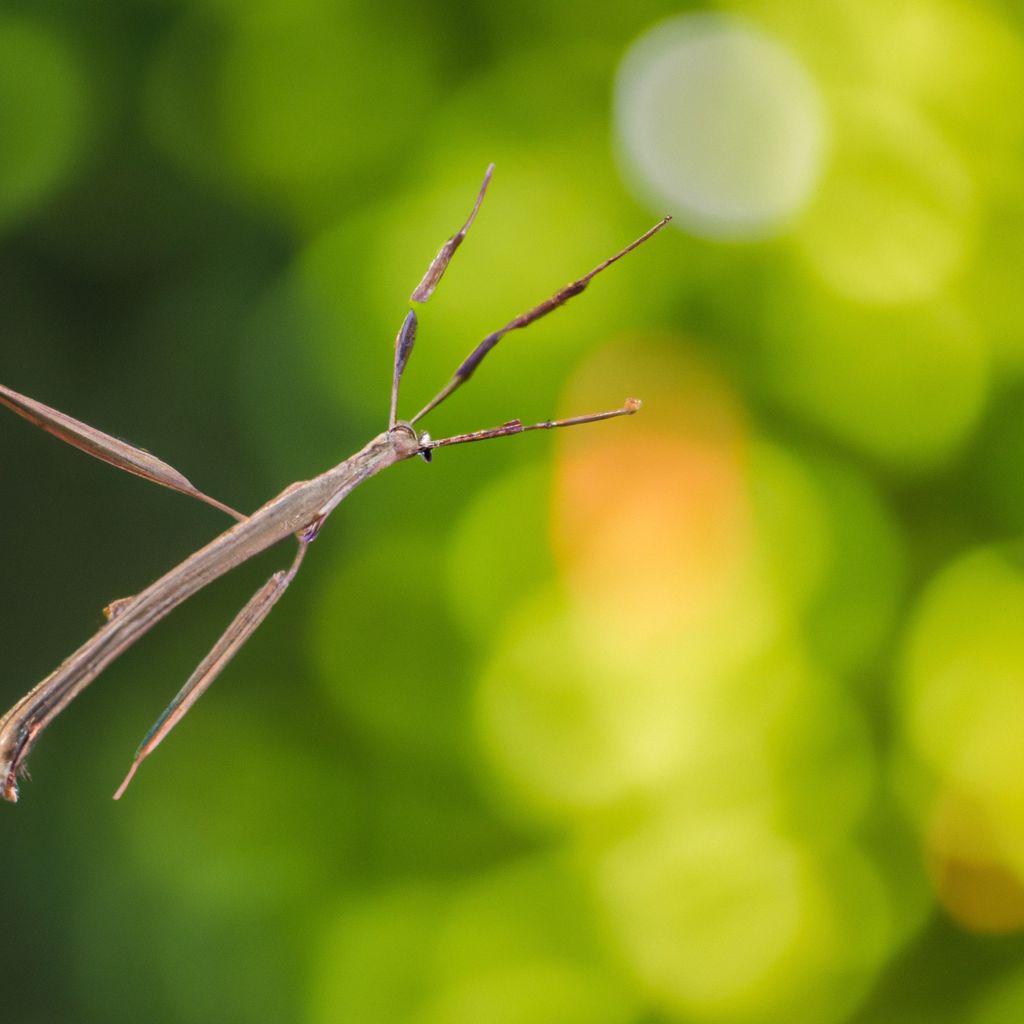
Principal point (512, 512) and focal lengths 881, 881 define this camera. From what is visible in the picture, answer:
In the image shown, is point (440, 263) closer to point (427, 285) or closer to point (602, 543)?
point (427, 285)

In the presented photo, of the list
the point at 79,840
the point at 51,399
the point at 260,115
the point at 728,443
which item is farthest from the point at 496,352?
the point at 79,840

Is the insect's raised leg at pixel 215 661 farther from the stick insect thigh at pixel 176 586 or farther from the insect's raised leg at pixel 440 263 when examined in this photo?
the insect's raised leg at pixel 440 263

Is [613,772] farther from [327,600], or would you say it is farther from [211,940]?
[211,940]

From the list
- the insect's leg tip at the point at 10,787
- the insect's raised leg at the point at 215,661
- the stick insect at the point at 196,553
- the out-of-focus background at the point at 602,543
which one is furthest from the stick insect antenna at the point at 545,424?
the out-of-focus background at the point at 602,543

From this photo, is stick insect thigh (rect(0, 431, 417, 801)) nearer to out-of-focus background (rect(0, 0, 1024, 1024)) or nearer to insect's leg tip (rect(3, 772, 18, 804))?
insect's leg tip (rect(3, 772, 18, 804))

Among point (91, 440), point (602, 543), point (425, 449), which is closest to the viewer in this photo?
point (91, 440)

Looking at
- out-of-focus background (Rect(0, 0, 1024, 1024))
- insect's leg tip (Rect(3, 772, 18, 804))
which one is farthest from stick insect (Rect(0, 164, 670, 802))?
out-of-focus background (Rect(0, 0, 1024, 1024))

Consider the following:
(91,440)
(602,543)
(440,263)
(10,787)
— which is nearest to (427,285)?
(440,263)
